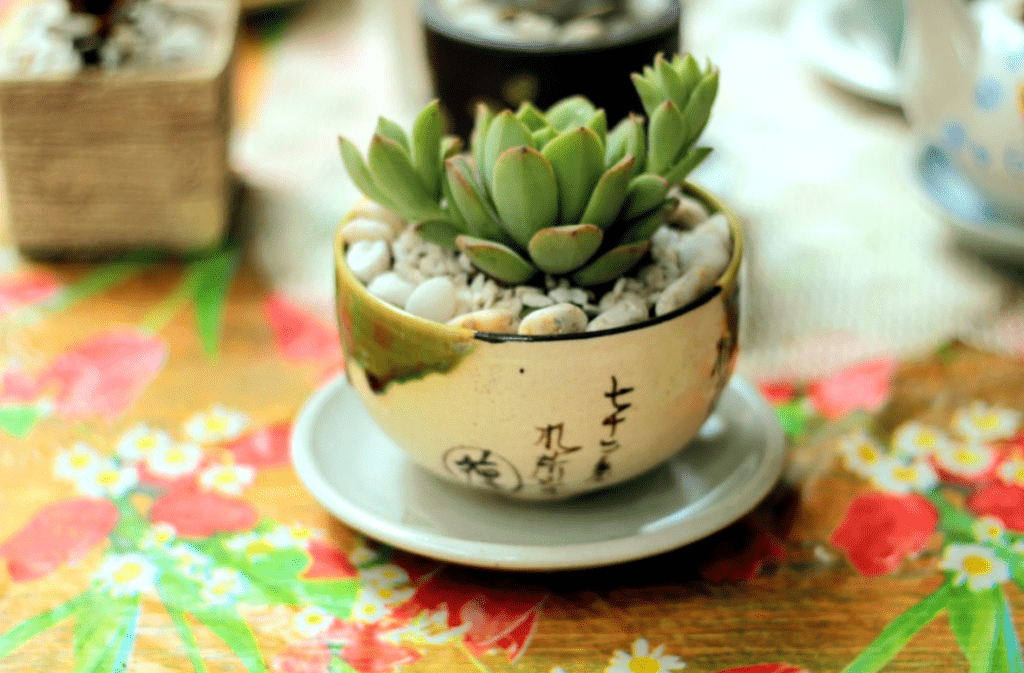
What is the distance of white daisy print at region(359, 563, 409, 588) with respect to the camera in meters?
0.39

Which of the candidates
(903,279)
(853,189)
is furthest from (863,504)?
(853,189)

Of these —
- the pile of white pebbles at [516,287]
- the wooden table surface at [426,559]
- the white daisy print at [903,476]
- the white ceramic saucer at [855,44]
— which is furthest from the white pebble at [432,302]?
the white ceramic saucer at [855,44]

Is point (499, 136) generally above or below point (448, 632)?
above

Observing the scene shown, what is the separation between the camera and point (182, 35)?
62 cm

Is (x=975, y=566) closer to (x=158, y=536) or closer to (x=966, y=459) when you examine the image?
(x=966, y=459)

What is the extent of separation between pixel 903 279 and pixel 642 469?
27cm

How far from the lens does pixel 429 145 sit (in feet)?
1.26

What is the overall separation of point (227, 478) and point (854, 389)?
293 mm

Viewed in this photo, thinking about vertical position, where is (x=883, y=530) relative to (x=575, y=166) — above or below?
below

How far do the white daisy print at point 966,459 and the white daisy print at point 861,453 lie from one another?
26mm

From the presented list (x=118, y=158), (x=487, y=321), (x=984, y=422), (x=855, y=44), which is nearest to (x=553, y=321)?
(x=487, y=321)

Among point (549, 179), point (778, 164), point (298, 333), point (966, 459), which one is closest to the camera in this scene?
point (549, 179)

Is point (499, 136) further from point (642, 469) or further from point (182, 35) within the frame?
point (182, 35)

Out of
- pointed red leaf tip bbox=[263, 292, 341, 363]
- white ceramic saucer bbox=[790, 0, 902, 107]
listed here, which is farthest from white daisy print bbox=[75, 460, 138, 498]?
white ceramic saucer bbox=[790, 0, 902, 107]
